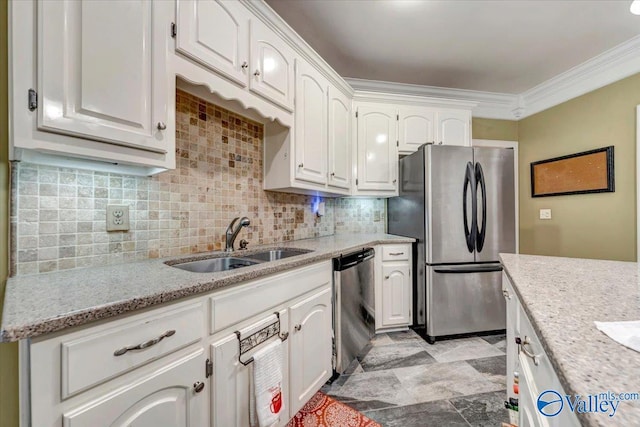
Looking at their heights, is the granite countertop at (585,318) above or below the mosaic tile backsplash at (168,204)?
below

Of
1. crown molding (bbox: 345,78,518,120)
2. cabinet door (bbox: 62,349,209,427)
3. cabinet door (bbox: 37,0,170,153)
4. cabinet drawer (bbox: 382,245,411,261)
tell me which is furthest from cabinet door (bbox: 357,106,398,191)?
cabinet door (bbox: 62,349,209,427)

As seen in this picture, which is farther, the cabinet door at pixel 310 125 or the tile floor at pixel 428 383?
the cabinet door at pixel 310 125

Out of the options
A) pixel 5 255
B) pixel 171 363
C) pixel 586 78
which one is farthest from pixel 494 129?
pixel 5 255

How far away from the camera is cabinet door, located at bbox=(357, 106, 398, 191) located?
113 inches

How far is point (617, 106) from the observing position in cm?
265

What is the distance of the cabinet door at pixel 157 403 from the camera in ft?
2.29

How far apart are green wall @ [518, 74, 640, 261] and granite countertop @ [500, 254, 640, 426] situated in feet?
6.59

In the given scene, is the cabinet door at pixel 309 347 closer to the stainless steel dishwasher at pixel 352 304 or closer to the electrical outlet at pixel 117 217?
the stainless steel dishwasher at pixel 352 304

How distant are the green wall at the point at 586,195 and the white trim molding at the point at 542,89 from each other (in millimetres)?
91

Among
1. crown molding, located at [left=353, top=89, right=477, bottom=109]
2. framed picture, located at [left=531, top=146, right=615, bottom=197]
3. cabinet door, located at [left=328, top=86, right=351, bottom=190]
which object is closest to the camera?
cabinet door, located at [left=328, top=86, right=351, bottom=190]

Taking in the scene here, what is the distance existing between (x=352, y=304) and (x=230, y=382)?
3.58ft

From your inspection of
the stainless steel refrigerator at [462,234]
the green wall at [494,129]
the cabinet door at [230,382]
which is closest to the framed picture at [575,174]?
the green wall at [494,129]

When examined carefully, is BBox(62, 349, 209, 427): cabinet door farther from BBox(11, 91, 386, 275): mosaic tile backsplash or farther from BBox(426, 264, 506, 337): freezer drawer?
BBox(426, 264, 506, 337): freezer drawer

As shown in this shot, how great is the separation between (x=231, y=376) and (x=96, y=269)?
27.5 inches
